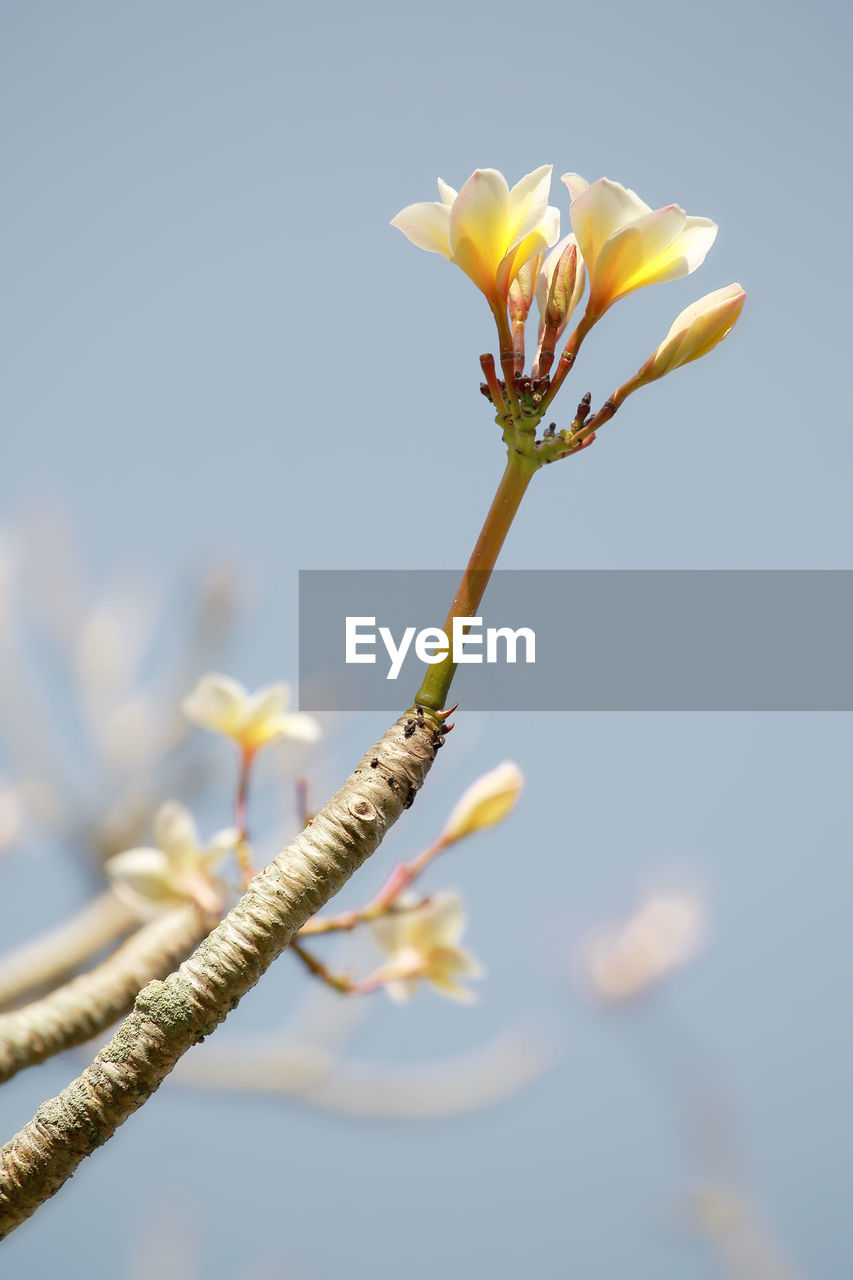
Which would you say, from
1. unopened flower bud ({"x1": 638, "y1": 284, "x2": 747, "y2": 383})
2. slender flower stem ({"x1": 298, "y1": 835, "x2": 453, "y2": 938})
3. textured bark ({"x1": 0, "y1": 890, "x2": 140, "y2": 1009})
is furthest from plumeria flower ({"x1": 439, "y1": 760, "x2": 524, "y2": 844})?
textured bark ({"x1": 0, "y1": 890, "x2": 140, "y2": 1009})

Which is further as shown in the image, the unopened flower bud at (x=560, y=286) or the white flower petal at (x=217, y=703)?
the white flower petal at (x=217, y=703)

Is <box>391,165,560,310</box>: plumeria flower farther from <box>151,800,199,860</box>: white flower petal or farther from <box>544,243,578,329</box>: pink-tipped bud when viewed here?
<box>151,800,199,860</box>: white flower petal

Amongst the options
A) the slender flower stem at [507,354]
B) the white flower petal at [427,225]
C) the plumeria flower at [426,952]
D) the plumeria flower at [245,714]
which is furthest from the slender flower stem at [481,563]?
the plumeria flower at [426,952]

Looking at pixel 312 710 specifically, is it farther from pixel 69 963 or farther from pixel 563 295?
pixel 563 295

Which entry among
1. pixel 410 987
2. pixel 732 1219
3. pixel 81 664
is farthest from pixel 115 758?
pixel 732 1219

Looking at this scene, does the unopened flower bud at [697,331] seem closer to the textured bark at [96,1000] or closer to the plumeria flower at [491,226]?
the plumeria flower at [491,226]

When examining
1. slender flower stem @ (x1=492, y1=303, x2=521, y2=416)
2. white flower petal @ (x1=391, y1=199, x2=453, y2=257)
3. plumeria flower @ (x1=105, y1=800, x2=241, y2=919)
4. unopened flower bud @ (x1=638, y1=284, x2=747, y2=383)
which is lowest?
plumeria flower @ (x1=105, y1=800, x2=241, y2=919)
